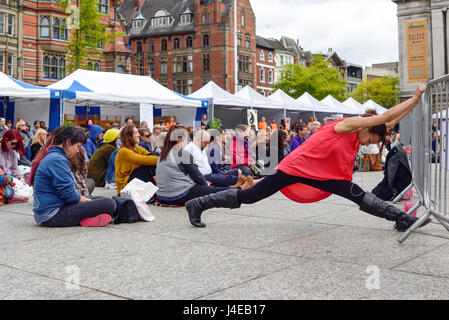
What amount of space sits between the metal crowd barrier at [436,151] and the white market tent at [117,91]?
1363 centimetres

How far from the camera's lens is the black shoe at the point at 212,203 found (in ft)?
18.1

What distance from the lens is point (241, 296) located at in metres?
3.23

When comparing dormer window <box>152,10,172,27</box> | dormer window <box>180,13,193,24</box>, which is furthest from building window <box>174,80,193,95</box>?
dormer window <box>152,10,172,27</box>

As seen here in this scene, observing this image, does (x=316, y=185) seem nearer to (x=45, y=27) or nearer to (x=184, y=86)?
(x=45, y=27)

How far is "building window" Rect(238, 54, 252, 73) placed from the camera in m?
64.0

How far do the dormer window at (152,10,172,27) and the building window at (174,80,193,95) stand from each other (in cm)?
787

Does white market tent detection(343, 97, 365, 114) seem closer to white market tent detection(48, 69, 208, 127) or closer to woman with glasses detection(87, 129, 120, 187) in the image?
white market tent detection(48, 69, 208, 127)

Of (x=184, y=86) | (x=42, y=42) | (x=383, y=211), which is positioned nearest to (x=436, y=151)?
(x=383, y=211)

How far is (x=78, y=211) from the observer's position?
5.96 m

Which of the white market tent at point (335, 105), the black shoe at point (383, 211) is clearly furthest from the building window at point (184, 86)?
the black shoe at point (383, 211)

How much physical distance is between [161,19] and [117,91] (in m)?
50.4
